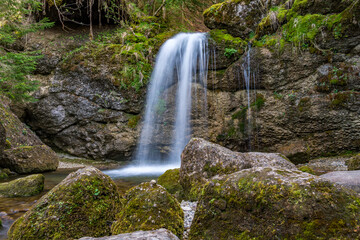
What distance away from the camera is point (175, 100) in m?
11.4

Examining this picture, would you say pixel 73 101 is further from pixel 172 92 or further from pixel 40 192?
pixel 40 192

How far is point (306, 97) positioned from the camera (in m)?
9.45

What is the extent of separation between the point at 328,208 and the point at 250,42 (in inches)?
402

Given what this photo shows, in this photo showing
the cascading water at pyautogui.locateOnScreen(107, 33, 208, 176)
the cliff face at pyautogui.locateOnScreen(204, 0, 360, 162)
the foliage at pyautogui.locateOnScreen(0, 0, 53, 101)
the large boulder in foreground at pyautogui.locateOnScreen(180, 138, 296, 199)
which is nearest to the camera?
the large boulder in foreground at pyautogui.locateOnScreen(180, 138, 296, 199)

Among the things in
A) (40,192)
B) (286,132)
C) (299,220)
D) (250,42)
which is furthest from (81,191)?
(250,42)

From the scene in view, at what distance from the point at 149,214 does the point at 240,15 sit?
11.4 meters

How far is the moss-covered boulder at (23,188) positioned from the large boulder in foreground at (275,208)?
4.56 metres

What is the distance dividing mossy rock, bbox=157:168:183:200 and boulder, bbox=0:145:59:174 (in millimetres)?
5190

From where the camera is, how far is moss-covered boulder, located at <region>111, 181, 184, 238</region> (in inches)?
99.4

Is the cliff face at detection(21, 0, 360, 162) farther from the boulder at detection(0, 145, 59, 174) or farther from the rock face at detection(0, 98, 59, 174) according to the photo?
the boulder at detection(0, 145, 59, 174)

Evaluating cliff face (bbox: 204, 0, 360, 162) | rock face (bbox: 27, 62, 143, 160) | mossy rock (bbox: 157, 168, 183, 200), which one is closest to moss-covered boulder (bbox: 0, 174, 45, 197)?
mossy rock (bbox: 157, 168, 183, 200)

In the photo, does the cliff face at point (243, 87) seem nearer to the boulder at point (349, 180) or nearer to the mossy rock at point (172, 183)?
the boulder at point (349, 180)

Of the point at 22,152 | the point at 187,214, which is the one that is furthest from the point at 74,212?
the point at 22,152

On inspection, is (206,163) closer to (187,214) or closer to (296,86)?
(187,214)
